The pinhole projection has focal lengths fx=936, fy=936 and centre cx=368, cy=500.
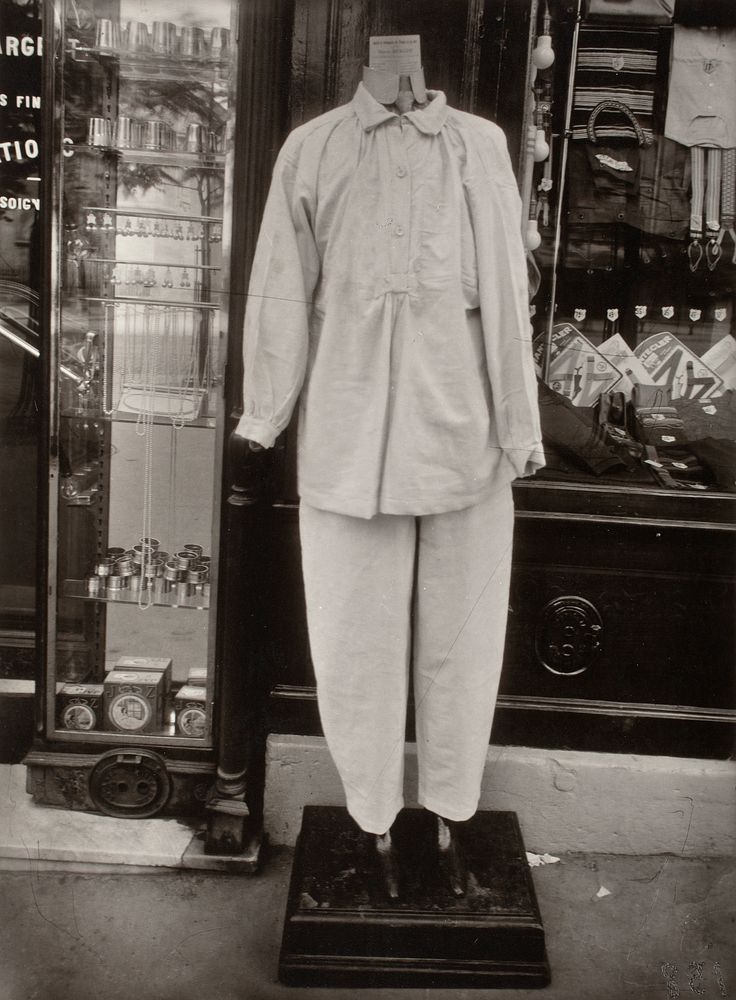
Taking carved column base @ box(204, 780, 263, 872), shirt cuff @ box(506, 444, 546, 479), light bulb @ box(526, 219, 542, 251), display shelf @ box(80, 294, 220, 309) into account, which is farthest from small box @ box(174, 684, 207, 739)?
light bulb @ box(526, 219, 542, 251)

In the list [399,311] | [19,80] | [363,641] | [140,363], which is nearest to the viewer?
[399,311]

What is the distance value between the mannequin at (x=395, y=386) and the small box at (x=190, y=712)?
64cm

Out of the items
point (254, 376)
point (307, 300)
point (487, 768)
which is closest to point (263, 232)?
point (307, 300)

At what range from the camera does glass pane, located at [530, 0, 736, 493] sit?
256cm

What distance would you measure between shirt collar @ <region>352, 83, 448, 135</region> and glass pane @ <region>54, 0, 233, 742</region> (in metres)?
0.51

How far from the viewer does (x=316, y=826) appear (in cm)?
257

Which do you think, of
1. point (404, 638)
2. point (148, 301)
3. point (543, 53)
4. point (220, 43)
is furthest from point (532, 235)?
point (404, 638)

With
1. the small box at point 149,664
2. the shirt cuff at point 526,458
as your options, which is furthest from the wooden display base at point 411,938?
the shirt cuff at point 526,458

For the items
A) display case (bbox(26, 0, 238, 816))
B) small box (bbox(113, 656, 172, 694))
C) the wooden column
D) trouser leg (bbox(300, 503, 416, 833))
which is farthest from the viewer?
small box (bbox(113, 656, 172, 694))

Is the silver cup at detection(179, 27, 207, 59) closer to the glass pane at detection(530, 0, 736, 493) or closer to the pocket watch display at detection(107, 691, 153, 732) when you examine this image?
the glass pane at detection(530, 0, 736, 493)

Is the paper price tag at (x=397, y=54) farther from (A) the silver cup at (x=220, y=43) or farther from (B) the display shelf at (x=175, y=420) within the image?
(B) the display shelf at (x=175, y=420)

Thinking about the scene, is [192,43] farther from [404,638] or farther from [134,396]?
[404,638]

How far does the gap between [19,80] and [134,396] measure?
1.01 metres

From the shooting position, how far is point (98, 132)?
2547 millimetres
